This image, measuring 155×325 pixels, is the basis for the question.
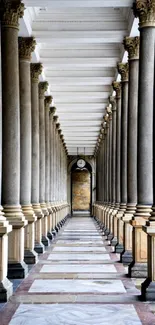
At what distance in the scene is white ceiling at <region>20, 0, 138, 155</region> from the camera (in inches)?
725

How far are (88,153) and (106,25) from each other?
40.7 metres

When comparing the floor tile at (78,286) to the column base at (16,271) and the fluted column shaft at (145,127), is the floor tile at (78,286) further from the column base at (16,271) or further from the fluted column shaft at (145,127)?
the fluted column shaft at (145,127)

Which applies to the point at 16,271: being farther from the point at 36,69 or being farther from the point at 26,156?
the point at 36,69

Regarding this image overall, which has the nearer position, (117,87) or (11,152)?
(11,152)

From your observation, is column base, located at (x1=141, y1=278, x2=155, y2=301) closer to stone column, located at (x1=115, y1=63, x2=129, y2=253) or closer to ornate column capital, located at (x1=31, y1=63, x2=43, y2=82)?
stone column, located at (x1=115, y1=63, x2=129, y2=253)

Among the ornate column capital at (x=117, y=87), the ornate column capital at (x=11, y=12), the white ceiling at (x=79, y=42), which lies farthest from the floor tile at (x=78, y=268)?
the ornate column capital at (x=117, y=87)

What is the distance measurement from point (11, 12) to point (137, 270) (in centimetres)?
705

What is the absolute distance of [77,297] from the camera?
1105cm

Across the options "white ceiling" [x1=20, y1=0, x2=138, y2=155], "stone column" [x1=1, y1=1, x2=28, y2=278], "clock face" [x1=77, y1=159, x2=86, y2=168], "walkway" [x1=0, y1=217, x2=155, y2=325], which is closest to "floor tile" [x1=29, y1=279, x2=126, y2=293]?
"walkway" [x1=0, y1=217, x2=155, y2=325]

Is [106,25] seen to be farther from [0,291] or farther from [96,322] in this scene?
[96,322]

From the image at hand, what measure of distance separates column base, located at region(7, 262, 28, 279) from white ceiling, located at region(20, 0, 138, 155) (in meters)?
7.03

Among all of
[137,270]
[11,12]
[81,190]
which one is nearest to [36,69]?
[11,12]

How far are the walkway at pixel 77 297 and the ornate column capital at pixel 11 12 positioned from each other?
619 cm

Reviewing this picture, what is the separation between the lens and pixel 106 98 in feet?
105
